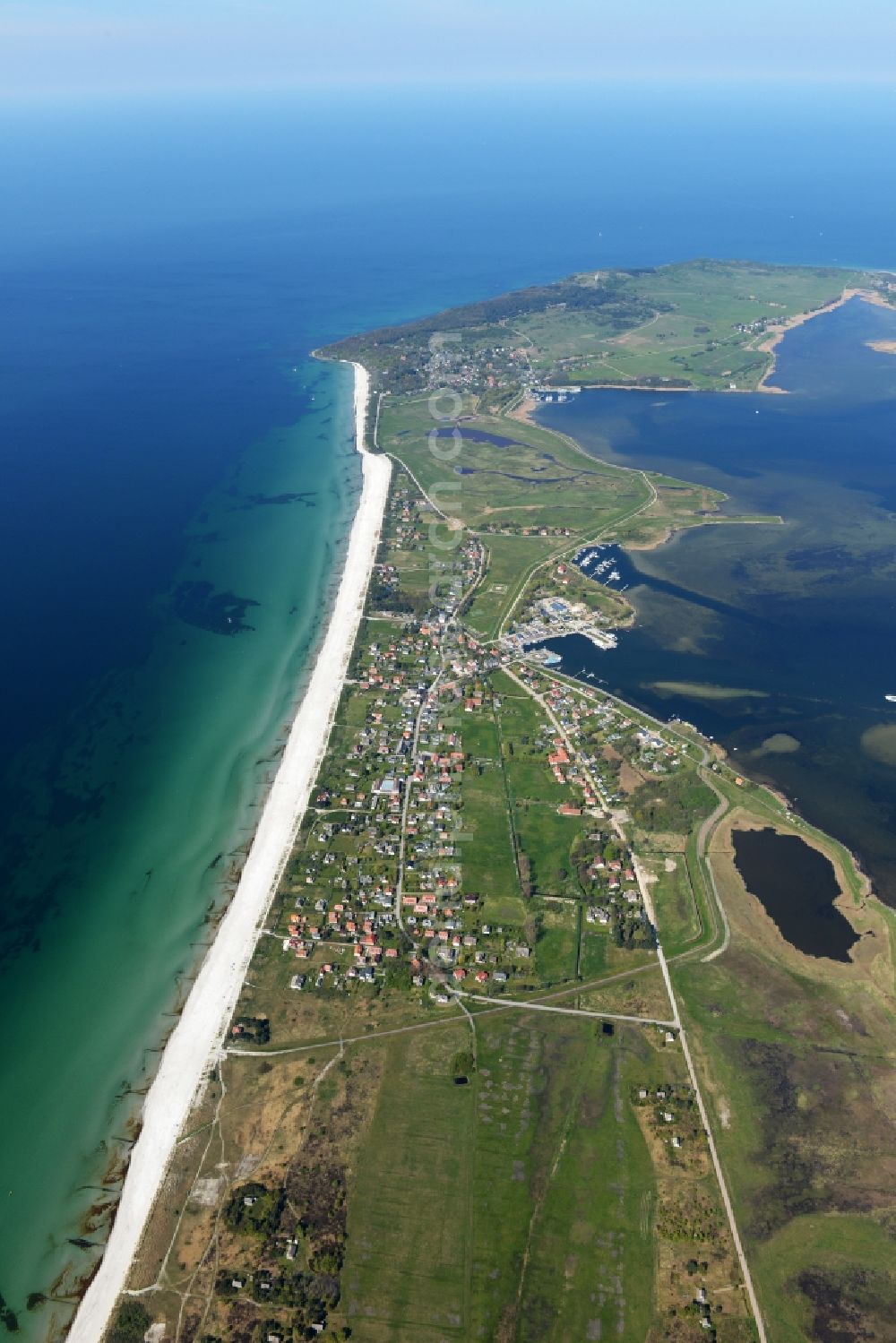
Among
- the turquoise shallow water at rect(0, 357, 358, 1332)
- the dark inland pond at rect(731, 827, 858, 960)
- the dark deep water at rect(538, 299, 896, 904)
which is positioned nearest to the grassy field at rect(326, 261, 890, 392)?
the dark deep water at rect(538, 299, 896, 904)

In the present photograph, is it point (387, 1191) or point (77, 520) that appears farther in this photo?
point (77, 520)

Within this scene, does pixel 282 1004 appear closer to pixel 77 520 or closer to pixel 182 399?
pixel 77 520

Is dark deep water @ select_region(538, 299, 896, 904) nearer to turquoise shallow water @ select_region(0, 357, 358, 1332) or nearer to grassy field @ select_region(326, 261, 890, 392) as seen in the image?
grassy field @ select_region(326, 261, 890, 392)

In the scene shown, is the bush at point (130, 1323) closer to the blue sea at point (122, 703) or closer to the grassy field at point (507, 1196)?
the blue sea at point (122, 703)

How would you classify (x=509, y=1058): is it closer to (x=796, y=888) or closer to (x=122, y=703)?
(x=796, y=888)

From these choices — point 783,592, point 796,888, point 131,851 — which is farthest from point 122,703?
point 783,592

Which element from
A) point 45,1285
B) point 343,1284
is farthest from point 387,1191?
point 45,1285
